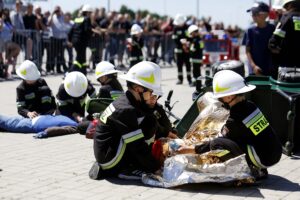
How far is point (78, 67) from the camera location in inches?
619

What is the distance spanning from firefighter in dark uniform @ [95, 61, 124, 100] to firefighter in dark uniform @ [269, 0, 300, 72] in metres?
2.26

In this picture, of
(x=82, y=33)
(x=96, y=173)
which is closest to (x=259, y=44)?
(x=96, y=173)

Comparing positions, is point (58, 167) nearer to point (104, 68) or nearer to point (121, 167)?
point (121, 167)

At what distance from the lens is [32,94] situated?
30.3 ft

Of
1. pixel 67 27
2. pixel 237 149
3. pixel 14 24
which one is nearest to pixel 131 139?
pixel 237 149

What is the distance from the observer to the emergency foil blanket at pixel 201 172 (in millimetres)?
5676

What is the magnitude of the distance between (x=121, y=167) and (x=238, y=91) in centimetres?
139

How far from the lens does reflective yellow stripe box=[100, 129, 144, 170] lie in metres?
5.77

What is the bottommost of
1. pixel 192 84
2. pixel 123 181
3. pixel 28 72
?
pixel 192 84

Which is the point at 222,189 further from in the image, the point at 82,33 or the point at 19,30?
the point at 19,30

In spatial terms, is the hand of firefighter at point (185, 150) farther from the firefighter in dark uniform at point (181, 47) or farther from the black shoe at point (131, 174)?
the firefighter in dark uniform at point (181, 47)

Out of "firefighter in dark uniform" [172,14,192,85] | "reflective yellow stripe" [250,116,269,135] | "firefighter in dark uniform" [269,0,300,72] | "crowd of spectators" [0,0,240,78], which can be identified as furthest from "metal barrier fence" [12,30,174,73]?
"reflective yellow stripe" [250,116,269,135]

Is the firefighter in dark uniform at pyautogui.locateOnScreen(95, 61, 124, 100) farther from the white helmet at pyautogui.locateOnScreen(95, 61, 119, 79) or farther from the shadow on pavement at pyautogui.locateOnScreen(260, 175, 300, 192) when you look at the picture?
the shadow on pavement at pyautogui.locateOnScreen(260, 175, 300, 192)

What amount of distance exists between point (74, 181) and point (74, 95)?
3.14 m
